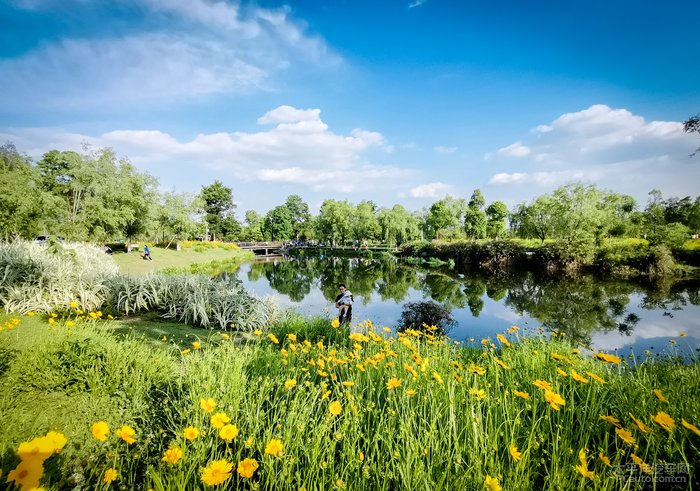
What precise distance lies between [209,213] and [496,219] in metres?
63.5

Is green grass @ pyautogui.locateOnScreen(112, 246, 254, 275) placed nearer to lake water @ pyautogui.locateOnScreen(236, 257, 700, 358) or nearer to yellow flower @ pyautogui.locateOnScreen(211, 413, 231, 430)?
lake water @ pyautogui.locateOnScreen(236, 257, 700, 358)

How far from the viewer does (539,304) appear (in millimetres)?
16156

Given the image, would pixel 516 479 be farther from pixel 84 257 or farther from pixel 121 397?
pixel 84 257

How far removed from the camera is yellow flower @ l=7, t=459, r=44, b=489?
3.36 ft

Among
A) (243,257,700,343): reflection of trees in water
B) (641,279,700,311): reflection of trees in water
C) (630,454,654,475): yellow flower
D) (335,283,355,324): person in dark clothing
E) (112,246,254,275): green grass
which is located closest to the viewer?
(630,454,654,475): yellow flower

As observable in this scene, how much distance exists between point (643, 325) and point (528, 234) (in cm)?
2616

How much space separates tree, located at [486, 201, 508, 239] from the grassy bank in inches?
2203

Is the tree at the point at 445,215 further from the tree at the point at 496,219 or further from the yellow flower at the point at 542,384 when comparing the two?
the yellow flower at the point at 542,384

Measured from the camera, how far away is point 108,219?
19.1 m

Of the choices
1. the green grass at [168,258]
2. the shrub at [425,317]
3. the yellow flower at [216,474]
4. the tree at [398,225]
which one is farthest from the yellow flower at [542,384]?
the tree at [398,225]

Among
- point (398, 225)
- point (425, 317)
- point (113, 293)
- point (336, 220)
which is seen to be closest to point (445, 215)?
point (398, 225)

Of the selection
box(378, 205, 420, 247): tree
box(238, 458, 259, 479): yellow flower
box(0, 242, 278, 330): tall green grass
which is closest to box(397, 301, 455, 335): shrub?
box(0, 242, 278, 330): tall green grass

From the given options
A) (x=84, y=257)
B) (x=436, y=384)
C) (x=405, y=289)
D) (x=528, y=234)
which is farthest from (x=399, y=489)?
(x=528, y=234)

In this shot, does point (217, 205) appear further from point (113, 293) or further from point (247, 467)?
point (247, 467)
